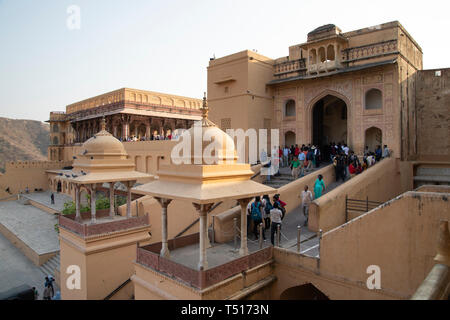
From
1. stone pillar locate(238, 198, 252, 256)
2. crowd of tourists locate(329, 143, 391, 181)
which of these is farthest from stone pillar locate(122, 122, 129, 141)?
stone pillar locate(238, 198, 252, 256)

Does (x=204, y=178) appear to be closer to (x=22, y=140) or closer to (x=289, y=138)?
(x=289, y=138)

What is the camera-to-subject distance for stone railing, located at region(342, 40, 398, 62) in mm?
15453

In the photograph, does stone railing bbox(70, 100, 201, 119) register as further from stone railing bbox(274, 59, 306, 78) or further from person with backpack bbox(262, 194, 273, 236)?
person with backpack bbox(262, 194, 273, 236)

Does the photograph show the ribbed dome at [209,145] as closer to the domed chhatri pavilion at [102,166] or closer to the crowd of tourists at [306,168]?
the crowd of tourists at [306,168]

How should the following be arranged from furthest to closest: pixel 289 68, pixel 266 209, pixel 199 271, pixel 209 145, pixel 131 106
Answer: pixel 131 106
pixel 289 68
pixel 266 209
pixel 209 145
pixel 199 271

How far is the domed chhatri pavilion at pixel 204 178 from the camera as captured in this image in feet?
22.9

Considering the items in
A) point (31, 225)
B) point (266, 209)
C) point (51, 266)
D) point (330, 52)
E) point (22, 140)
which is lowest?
point (51, 266)

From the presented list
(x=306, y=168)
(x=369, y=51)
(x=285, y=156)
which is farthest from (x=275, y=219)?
(x=369, y=51)

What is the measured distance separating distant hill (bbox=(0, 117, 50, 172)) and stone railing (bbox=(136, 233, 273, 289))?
76923mm

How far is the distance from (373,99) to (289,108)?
4.94m

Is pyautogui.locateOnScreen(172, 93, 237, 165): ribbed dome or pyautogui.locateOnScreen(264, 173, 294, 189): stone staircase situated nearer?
pyautogui.locateOnScreen(172, 93, 237, 165): ribbed dome

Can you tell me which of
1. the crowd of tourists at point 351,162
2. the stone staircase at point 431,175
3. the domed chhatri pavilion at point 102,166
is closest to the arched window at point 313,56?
the crowd of tourists at point 351,162

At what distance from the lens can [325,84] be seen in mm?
17891

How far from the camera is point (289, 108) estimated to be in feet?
66.0
